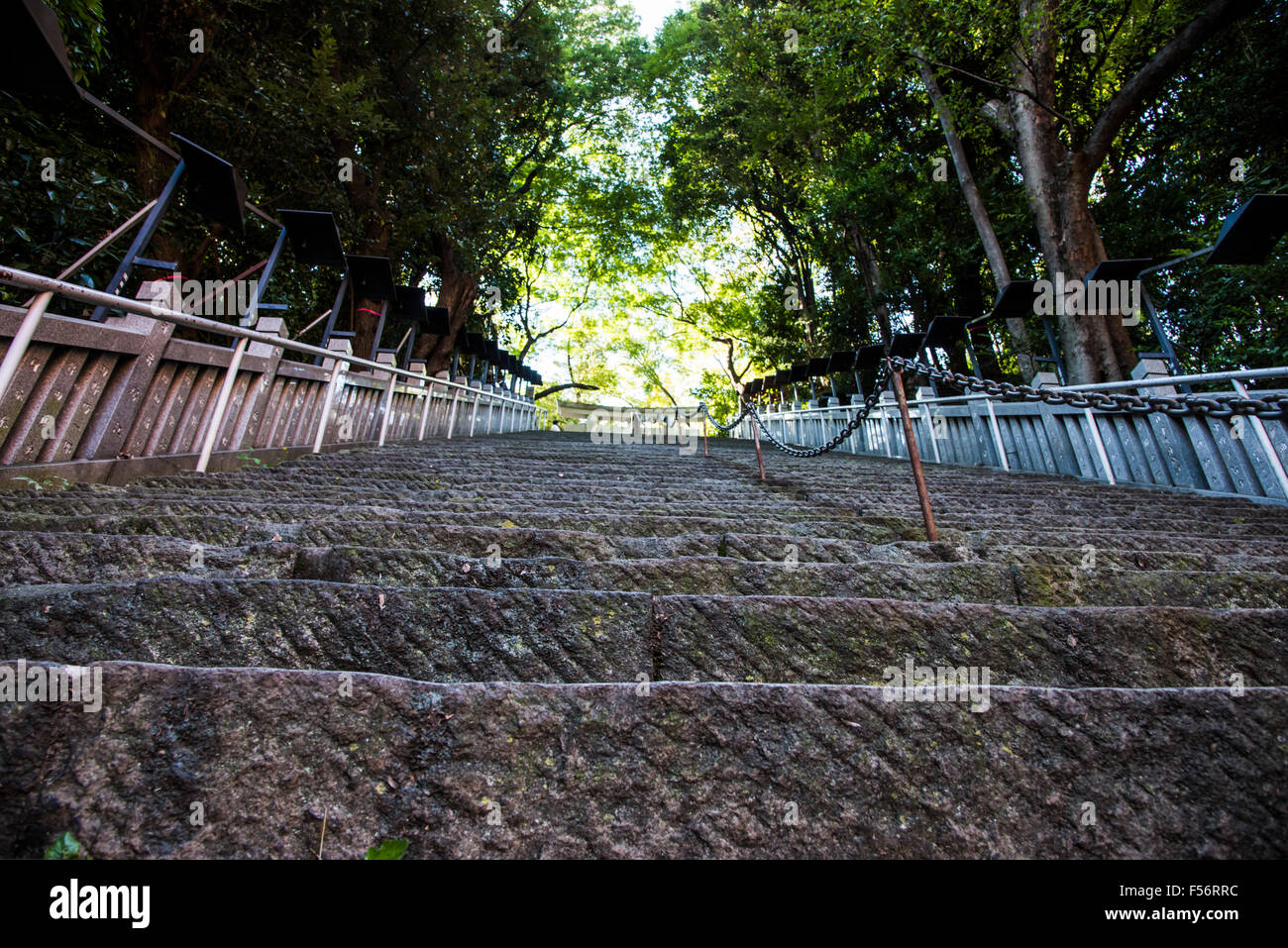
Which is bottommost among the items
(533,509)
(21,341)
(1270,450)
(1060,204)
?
(533,509)

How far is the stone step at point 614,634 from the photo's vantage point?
1487 mm

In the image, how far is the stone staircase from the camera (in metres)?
1.05

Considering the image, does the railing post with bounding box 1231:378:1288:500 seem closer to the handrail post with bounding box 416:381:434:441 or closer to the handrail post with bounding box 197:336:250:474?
the handrail post with bounding box 197:336:250:474

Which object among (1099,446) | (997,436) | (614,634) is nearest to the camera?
(614,634)

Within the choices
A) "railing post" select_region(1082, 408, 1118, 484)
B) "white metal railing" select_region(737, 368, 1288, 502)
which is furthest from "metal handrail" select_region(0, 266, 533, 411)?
"railing post" select_region(1082, 408, 1118, 484)

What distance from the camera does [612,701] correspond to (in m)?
1.21

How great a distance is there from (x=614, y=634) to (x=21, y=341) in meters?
3.23

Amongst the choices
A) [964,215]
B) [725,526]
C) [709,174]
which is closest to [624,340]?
[709,174]

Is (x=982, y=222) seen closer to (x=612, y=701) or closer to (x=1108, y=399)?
(x=1108, y=399)

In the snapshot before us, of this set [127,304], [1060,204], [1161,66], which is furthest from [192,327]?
[1161,66]

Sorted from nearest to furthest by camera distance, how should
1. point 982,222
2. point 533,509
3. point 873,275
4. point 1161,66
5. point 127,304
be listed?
point 127,304 < point 533,509 < point 1161,66 < point 982,222 < point 873,275

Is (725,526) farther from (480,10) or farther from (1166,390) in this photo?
(480,10)

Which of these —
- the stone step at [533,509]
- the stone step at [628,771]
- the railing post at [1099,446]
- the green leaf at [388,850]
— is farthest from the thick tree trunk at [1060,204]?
the green leaf at [388,850]

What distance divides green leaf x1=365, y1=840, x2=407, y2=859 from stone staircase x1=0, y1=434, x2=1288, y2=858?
22 millimetres
